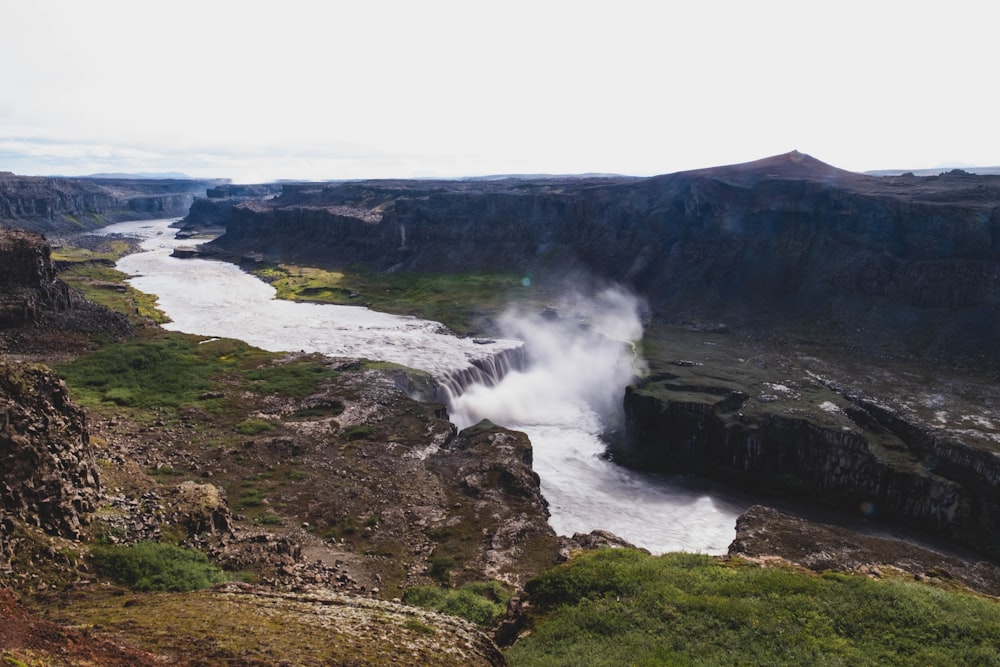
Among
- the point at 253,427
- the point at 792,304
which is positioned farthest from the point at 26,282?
the point at 792,304

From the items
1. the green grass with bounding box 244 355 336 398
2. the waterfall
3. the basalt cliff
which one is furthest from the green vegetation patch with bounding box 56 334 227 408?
the basalt cliff

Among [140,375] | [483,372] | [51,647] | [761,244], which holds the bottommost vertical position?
[483,372]

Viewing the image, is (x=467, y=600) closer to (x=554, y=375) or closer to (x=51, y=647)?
(x=51, y=647)

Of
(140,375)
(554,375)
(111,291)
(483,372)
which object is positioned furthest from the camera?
(111,291)

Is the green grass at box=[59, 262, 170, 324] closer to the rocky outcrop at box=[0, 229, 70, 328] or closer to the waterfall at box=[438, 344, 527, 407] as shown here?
the rocky outcrop at box=[0, 229, 70, 328]

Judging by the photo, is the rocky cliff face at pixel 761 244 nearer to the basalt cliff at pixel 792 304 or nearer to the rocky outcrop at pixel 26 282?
the basalt cliff at pixel 792 304

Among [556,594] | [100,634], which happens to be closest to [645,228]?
[556,594]
